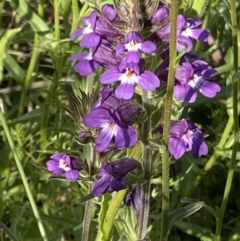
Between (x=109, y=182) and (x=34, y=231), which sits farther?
(x=34, y=231)

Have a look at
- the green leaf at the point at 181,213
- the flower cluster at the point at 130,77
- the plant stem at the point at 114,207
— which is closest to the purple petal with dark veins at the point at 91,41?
the flower cluster at the point at 130,77

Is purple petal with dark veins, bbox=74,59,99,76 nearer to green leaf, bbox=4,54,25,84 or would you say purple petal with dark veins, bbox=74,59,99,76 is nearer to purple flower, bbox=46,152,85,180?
purple flower, bbox=46,152,85,180

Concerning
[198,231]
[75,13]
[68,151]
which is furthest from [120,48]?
[198,231]

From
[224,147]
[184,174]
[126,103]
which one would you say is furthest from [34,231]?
[126,103]

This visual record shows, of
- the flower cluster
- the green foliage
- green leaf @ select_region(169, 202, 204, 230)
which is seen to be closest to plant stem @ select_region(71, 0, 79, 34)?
the green foliage

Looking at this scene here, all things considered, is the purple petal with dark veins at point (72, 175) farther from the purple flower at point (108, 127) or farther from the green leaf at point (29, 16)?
the green leaf at point (29, 16)

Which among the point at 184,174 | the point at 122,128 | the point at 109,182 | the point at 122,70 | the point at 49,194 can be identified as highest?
the point at 122,70

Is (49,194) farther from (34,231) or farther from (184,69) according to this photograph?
(184,69)
